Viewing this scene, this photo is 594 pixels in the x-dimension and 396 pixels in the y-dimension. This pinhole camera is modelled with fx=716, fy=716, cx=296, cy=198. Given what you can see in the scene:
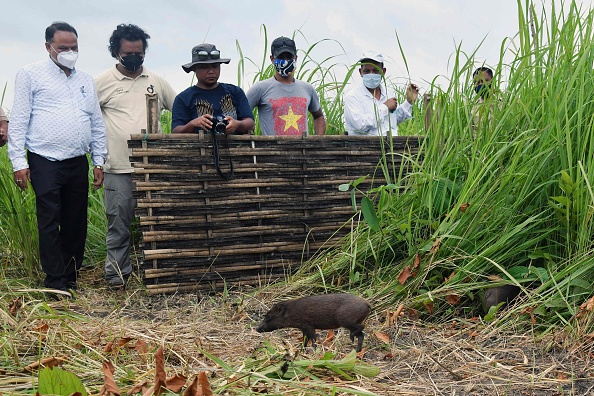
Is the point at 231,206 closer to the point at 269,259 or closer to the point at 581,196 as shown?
the point at 269,259

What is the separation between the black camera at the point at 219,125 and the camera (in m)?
5.45

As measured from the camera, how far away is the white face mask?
18.3 feet

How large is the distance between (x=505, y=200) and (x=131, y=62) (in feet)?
11.1

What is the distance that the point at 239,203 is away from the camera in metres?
5.62

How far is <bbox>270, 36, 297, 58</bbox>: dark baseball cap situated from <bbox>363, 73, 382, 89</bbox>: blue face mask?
2.29 feet

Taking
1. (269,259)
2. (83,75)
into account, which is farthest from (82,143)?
(269,259)

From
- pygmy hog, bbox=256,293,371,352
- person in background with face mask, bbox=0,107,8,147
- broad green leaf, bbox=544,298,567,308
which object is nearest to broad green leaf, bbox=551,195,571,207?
broad green leaf, bbox=544,298,567,308

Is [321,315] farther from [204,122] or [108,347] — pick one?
[204,122]

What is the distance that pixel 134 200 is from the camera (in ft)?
19.8

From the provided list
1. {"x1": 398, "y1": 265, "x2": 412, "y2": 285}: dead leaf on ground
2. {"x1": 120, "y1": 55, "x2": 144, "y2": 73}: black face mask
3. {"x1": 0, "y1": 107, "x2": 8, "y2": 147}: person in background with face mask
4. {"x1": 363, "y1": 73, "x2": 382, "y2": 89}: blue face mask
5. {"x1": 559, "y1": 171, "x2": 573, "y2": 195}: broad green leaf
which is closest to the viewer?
{"x1": 559, "y1": 171, "x2": 573, "y2": 195}: broad green leaf

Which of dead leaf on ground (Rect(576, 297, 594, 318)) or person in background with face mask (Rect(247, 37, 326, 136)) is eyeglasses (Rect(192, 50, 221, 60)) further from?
dead leaf on ground (Rect(576, 297, 594, 318))

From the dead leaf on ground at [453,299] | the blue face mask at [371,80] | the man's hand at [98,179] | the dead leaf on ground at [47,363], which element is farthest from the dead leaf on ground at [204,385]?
the blue face mask at [371,80]

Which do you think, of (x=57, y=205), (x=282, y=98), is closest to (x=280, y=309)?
Result: (x=57, y=205)

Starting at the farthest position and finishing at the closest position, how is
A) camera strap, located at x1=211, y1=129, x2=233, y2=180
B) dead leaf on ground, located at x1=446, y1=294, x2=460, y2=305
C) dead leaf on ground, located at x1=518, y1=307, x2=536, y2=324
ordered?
camera strap, located at x1=211, y1=129, x2=233, y2=180 < dead leaf on ground, located at x1=446, y1=294, x2=460, y2=305 < dead leaf on ground, located at x1=518, y1=307, x2=536, y2=324
